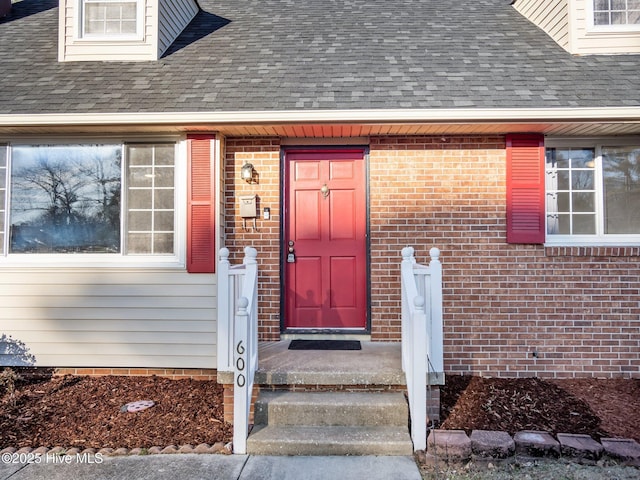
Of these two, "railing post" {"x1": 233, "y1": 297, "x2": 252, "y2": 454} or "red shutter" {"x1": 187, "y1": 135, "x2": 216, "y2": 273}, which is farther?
"red shutter" {"x1": 187, "y1": 135, "x2": 216, "y2": 273}

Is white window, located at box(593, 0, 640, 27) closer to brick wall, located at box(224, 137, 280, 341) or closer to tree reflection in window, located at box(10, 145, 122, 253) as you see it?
brick wall, located at box(224, 137, 280, 341)

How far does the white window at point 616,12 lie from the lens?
4.68 metres

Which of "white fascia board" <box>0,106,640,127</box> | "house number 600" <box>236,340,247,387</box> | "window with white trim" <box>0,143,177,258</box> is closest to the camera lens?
"house number 600" <box>236,340,247,387</box>

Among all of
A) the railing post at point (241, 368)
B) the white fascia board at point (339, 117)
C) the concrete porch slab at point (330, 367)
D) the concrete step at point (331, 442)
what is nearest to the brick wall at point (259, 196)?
the white fascia board at point (339, 117)

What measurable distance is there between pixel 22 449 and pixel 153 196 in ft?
8.29

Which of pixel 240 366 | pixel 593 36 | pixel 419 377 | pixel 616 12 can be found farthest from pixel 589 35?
pixel 240 366

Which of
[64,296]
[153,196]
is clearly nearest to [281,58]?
[153,196]

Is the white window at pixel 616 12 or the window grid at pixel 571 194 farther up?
the white window at pixel 616 12

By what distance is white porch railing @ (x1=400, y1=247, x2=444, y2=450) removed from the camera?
299 cm

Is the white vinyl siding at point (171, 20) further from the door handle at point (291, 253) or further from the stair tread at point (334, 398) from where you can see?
the stair tread at point (334, 398)

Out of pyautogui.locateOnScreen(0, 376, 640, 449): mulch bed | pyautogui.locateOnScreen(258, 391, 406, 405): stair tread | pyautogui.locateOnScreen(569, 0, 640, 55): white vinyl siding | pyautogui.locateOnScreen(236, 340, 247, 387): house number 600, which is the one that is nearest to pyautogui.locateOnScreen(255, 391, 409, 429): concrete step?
pyautogui.locateOnScreen(258, 391, 406, 405): stair tread

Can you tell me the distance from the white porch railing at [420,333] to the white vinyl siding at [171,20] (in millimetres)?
3990

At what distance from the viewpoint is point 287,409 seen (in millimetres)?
3244

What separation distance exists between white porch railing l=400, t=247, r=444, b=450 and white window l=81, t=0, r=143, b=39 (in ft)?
14.6
